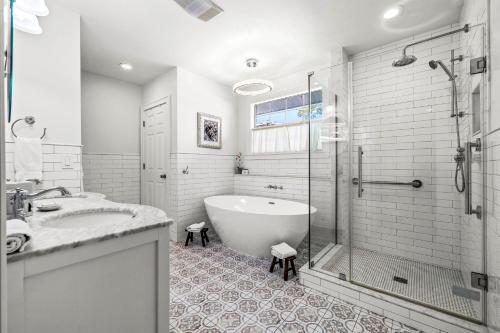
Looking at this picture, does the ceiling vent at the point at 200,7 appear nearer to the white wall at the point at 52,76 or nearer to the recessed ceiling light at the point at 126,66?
the white wall at the point at 52,76

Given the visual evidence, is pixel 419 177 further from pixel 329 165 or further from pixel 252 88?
pixel 252 88

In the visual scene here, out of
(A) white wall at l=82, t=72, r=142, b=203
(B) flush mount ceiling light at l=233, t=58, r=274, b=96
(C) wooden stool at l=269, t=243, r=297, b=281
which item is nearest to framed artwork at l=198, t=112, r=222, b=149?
(B) flush mount ceiling light at l=233, t=58, r=274, b=96

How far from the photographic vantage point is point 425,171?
2.37 meters

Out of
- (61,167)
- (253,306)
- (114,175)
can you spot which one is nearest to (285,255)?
(253,306)

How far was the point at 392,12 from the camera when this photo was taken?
2.23m

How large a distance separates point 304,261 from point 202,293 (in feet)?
4.18

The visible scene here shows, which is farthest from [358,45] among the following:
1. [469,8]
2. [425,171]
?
[425,171]

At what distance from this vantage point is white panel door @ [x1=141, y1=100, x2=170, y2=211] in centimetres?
362

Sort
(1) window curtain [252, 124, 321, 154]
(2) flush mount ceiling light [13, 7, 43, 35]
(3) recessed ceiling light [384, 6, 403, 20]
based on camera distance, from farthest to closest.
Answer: (1) window curtain [252, 124, 321, 154] → (3) recessed ceiling light [384, 6, 403, 20] → (2) flush mount ceiling light [13, 7, 43, 35]

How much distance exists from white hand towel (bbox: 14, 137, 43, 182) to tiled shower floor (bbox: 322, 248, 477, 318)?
115 inches

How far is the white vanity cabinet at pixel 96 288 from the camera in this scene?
0.66 m

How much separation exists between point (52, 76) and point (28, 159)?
825 mm

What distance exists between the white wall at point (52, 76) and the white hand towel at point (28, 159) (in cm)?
10

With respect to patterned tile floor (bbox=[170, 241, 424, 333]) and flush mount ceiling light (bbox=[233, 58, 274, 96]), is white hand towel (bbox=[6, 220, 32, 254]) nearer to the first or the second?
patterned tile floor (bbox=[170, 241, 424, 333])
